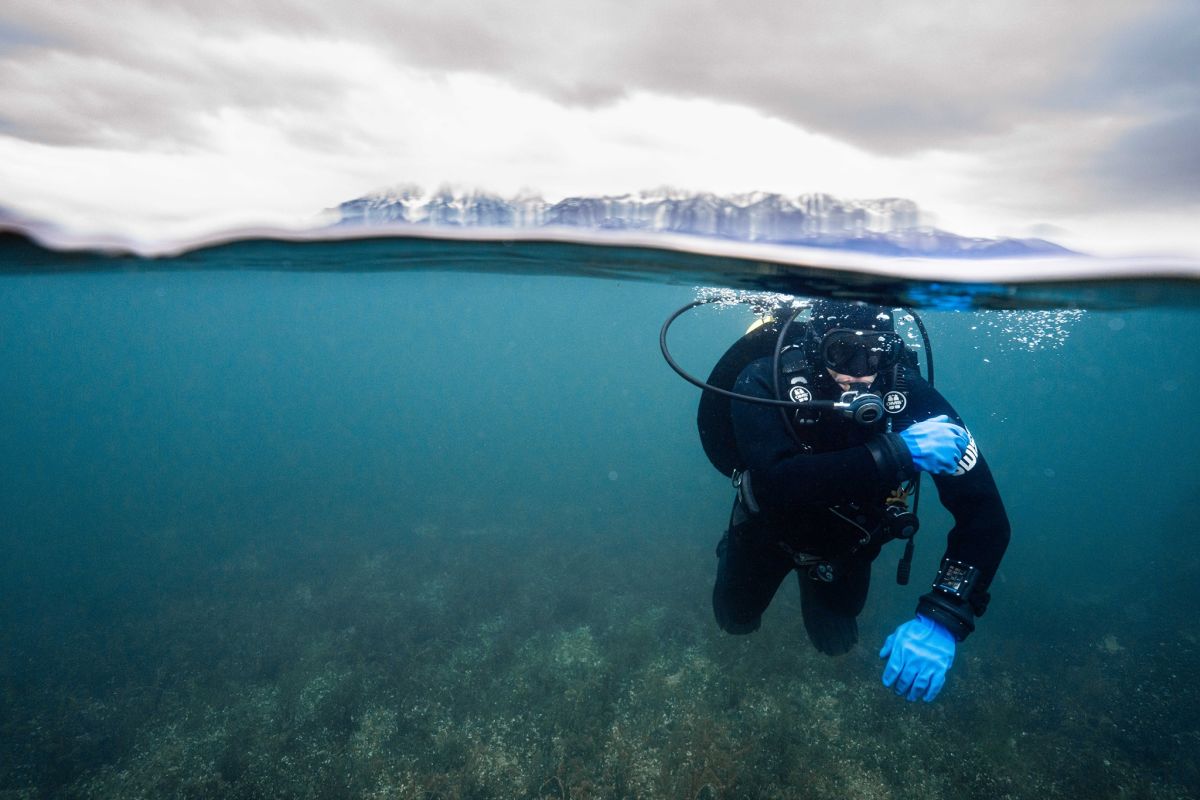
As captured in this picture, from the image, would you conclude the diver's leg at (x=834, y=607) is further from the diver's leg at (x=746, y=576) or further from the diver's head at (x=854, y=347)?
the diver's head at (x=854, y=347)

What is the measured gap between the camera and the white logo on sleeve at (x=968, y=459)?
3.79 meters

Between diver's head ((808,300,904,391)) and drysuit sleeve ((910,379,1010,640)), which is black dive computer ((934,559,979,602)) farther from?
diver's head ((808,300,904,391))

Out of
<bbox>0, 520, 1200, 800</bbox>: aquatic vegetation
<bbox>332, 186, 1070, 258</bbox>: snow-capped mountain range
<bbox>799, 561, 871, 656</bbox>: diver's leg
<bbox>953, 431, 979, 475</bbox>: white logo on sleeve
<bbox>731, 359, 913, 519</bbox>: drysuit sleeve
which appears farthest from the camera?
<bbox>0, 520, 1200, 800</bbox>: aquatic vegetation

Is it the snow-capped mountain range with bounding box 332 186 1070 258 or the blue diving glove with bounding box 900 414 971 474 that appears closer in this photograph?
the blue diving glove with bounding box 900 414 971 474

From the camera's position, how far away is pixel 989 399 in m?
91.9

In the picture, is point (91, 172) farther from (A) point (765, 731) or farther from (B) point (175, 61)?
(A) point (765, 731)

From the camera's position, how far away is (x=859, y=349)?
423cm

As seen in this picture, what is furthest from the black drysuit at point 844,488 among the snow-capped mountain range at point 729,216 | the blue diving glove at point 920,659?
the snow-capped mountain range at point 729,216

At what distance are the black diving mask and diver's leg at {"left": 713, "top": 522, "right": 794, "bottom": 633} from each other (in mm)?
1808

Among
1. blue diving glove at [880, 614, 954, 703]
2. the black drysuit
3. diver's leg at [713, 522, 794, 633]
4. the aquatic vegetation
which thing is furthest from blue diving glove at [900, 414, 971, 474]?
the aquatic vegetation

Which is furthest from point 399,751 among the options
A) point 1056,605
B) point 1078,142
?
point 1056,605

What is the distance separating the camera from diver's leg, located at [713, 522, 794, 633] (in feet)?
17.6

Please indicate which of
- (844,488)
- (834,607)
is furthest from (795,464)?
(834,607)

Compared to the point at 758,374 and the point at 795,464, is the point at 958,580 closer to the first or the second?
the point at 795,464
